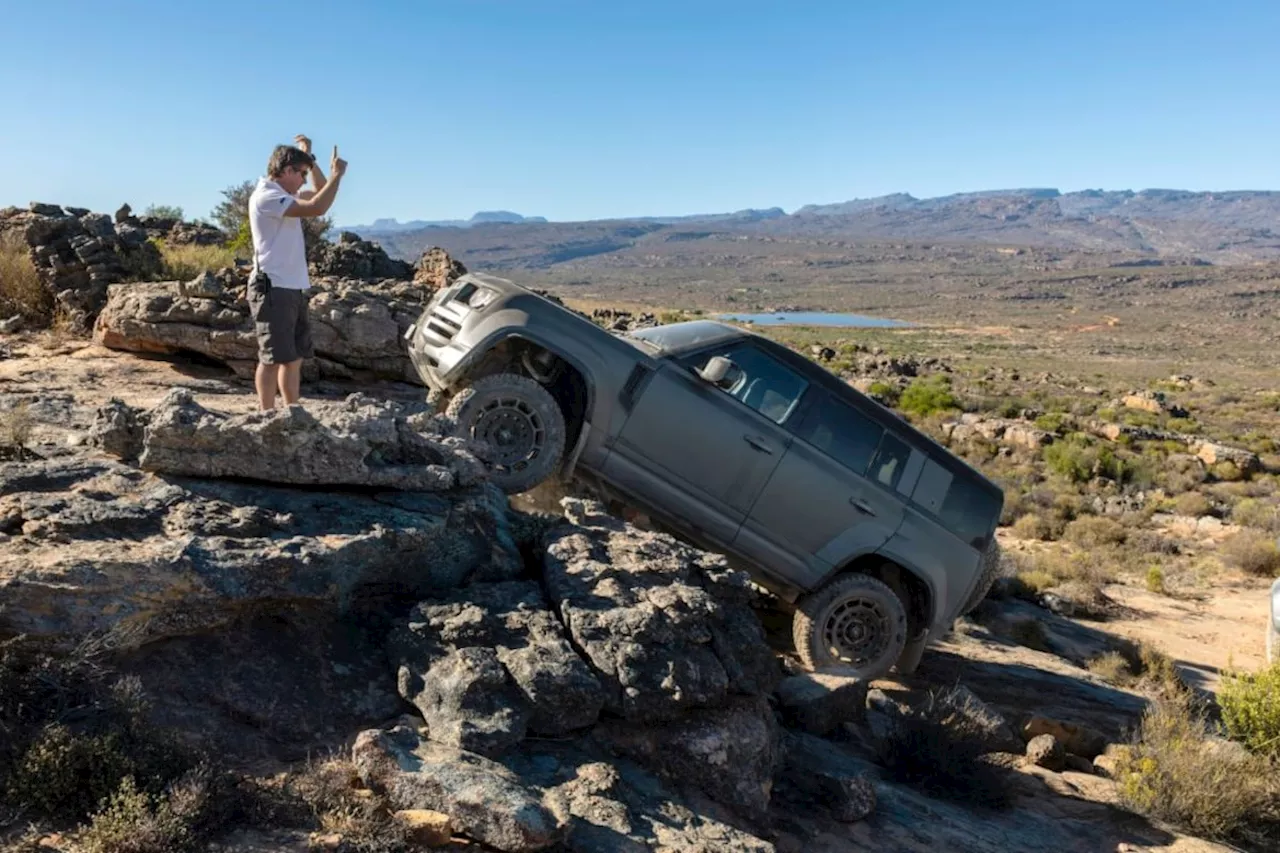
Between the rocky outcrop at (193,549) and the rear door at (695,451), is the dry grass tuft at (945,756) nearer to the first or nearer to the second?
the rear door at (695,451)

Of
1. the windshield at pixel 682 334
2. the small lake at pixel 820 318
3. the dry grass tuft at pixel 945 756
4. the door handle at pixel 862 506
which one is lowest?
the dry grass tuft at pixel 945 756

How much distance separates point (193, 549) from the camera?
416cm

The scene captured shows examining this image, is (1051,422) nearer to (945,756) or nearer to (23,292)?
(945,756)

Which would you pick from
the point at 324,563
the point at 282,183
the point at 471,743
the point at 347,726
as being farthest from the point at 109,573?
the point at 282,183

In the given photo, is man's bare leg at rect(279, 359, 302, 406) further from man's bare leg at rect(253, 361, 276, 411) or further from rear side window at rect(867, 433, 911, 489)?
rear side window at rect(867, 433, 911, 489)

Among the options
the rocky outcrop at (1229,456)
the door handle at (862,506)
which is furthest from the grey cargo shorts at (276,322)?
the rocky outcrop at (1229,456)

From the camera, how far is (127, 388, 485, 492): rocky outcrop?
4664mm

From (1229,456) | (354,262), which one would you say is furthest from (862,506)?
(1229,456)

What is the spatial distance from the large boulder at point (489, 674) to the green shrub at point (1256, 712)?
5056 millimetres

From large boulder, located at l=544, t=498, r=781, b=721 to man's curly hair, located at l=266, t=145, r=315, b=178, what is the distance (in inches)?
110

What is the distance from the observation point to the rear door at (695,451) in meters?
6.28

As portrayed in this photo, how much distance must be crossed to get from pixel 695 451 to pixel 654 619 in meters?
1.77

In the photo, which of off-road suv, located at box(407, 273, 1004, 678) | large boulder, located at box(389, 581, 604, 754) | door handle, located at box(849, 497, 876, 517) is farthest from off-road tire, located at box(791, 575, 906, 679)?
large boulder, located at box(389, 581, 604, 754)

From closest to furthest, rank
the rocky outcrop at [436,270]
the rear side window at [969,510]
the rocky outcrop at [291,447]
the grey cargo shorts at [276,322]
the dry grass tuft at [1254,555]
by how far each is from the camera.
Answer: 1. the rocky outcrop at [291,447]
2. the grey cargo shorts at [276,322]
3. the rear side window at [969,510]
4. the rocky outcrop at [436,270]
5. the dry grass tuft at [1254,555]
